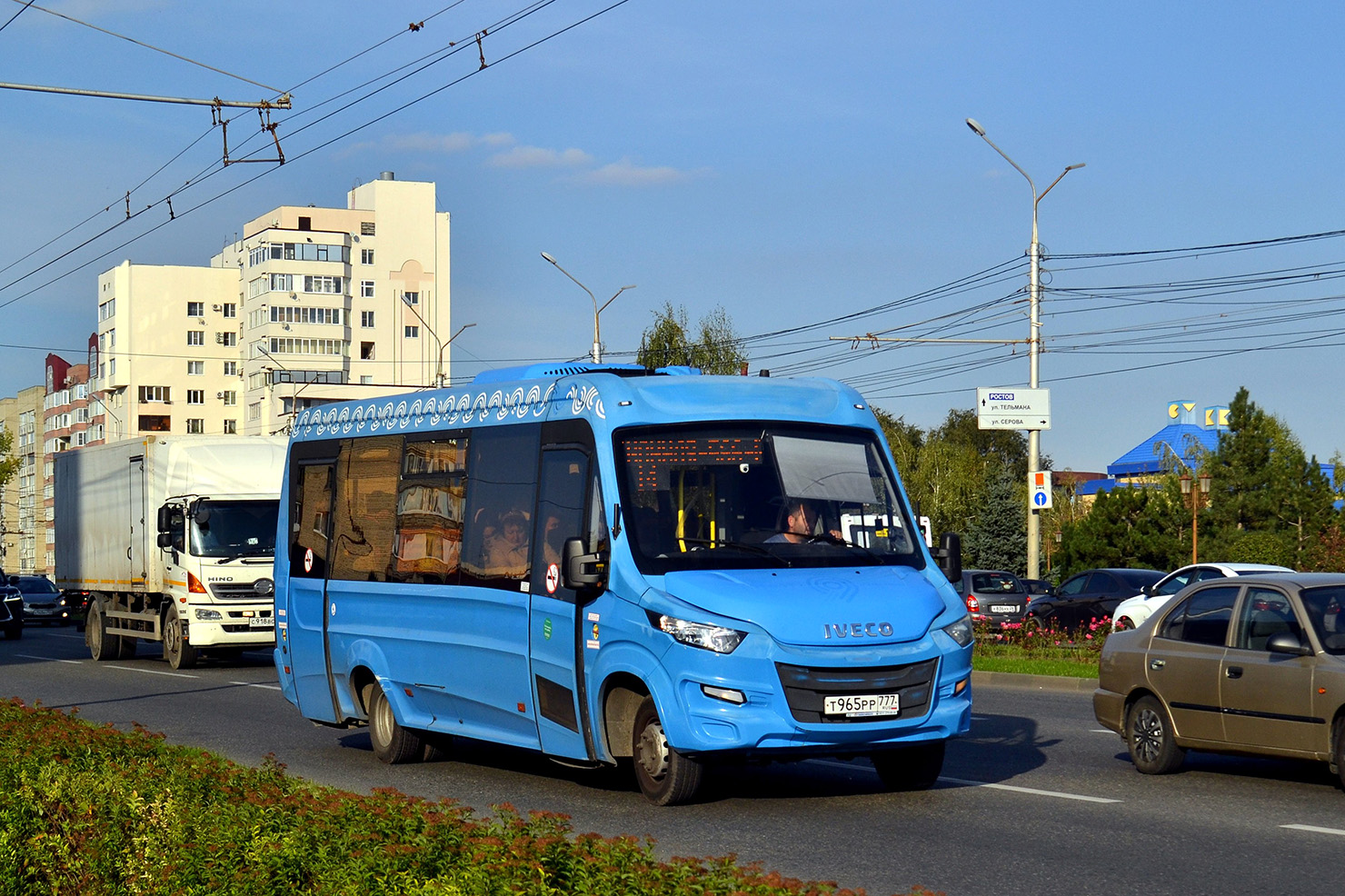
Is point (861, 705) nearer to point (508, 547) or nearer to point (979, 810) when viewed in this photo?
point (979, 810)

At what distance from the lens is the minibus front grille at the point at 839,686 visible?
967cm

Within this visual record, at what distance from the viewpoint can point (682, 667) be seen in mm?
9766

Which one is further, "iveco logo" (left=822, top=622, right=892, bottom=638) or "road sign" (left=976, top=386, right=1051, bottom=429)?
"road sign" (left=976, top=386, right=1051, bottom=429)

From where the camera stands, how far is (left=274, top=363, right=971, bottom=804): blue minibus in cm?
974

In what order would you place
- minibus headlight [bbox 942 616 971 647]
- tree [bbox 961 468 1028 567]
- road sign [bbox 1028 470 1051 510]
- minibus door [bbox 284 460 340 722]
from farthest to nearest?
tree [bbox 961 468 1028 567] → road sign [bbox 1028 470 1051 510] → minibus door [bbox 284 460 340 722] → minibus headlight [bbox 942 616 971 647]

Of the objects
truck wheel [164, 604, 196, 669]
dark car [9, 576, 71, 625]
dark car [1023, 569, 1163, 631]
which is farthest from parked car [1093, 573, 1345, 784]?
dark car [9, 576, 71, 625]

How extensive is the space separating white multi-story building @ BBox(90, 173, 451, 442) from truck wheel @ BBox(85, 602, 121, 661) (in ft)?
248

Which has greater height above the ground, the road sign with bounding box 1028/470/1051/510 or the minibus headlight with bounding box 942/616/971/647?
the road sign with bounding box 1028/470/1051/510

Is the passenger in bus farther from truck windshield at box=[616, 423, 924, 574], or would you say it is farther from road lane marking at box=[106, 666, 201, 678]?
road lane marking at box=[106, 666, 201, 678]

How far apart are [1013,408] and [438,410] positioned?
33490 mm

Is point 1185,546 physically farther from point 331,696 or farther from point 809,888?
point 809,888

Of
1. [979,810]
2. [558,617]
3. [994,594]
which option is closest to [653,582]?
[558,617]

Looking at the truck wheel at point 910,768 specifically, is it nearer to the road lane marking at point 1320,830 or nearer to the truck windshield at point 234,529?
the road lane marking at point 1320,830

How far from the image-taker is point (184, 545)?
2498cm
